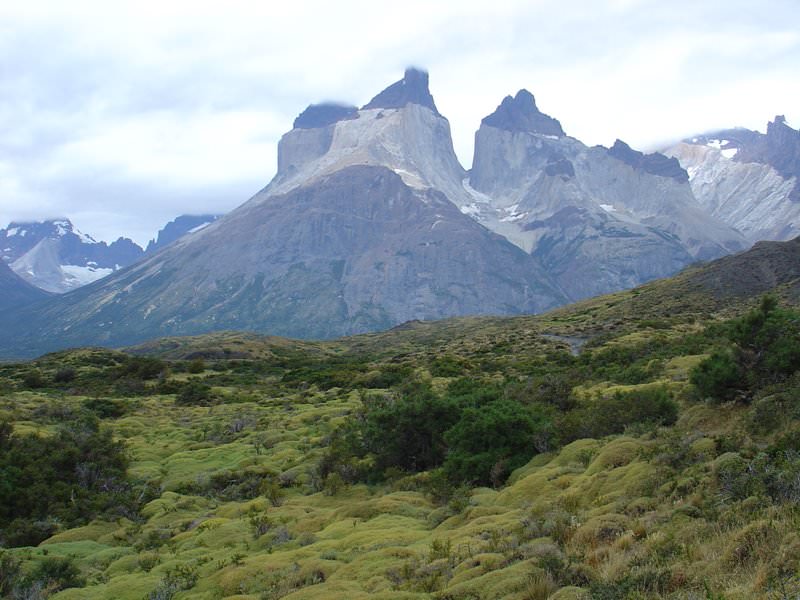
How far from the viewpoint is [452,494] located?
63.8ft

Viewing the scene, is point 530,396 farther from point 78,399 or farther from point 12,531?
point 78,399

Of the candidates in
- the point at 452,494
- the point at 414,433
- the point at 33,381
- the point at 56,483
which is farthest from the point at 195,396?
the point at 452,494

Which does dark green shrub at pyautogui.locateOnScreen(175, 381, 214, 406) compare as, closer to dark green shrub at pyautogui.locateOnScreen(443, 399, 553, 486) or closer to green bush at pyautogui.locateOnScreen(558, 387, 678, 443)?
dark green shrub at pyautogui.locateOnScreen(443, 399, 553, 486)

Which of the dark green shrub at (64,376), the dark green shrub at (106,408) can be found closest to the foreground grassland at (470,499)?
the dark green shrub at (106,408)

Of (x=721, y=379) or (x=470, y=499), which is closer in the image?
A: (x=470, y=499)

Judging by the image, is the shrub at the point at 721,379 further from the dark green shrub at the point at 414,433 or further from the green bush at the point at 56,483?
the green bush at the point at 56,483

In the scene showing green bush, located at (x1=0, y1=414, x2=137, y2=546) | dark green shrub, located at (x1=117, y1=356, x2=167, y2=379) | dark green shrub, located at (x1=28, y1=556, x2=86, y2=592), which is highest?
dark green shrub, located at (x1=117, y1=356, x2=167, y2=379)

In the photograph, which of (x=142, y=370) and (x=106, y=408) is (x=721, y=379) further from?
(x=142, y=370)

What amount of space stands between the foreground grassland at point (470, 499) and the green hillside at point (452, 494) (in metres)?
0.06

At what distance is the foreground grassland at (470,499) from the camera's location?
10.8m

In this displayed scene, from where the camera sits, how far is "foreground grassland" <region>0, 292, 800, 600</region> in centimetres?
1076

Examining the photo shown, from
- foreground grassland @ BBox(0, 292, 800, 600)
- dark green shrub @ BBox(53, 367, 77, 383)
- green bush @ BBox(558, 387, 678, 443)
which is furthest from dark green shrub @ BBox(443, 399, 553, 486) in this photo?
dark green shrub @ BBox(53, 367, 77, 383)

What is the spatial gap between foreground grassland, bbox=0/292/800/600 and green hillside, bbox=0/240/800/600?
6 cm

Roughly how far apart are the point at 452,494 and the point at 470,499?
51.4 inches
